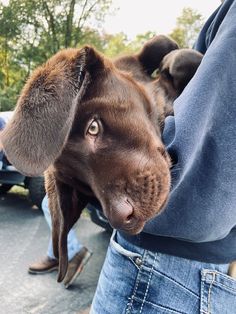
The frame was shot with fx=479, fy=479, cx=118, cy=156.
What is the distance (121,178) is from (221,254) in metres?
0.50

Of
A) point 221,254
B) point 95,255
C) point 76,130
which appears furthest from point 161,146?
point 95,255

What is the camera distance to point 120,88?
78.1 inches

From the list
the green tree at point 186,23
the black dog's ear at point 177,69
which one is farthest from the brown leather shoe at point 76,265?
the green tree at point 186,23

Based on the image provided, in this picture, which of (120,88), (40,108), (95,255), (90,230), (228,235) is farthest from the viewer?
(90,230)

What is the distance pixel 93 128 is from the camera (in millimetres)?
1826

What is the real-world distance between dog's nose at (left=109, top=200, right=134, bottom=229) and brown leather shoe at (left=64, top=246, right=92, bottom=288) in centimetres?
341

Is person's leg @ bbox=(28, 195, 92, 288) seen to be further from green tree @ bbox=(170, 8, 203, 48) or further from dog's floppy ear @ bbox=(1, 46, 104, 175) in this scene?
green tree @ bbox=(170, 8, 203, 48)

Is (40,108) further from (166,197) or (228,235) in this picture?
(228,235)

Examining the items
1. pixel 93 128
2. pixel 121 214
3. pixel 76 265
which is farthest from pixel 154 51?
pixel 76 265

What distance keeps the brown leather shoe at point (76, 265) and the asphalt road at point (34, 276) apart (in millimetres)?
81

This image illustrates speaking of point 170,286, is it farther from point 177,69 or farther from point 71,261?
point 71,261

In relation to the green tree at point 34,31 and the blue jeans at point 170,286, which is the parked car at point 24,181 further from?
the green tree at point 34,31

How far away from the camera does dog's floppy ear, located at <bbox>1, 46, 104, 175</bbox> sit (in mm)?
1527

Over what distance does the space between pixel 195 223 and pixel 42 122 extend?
615 mm
